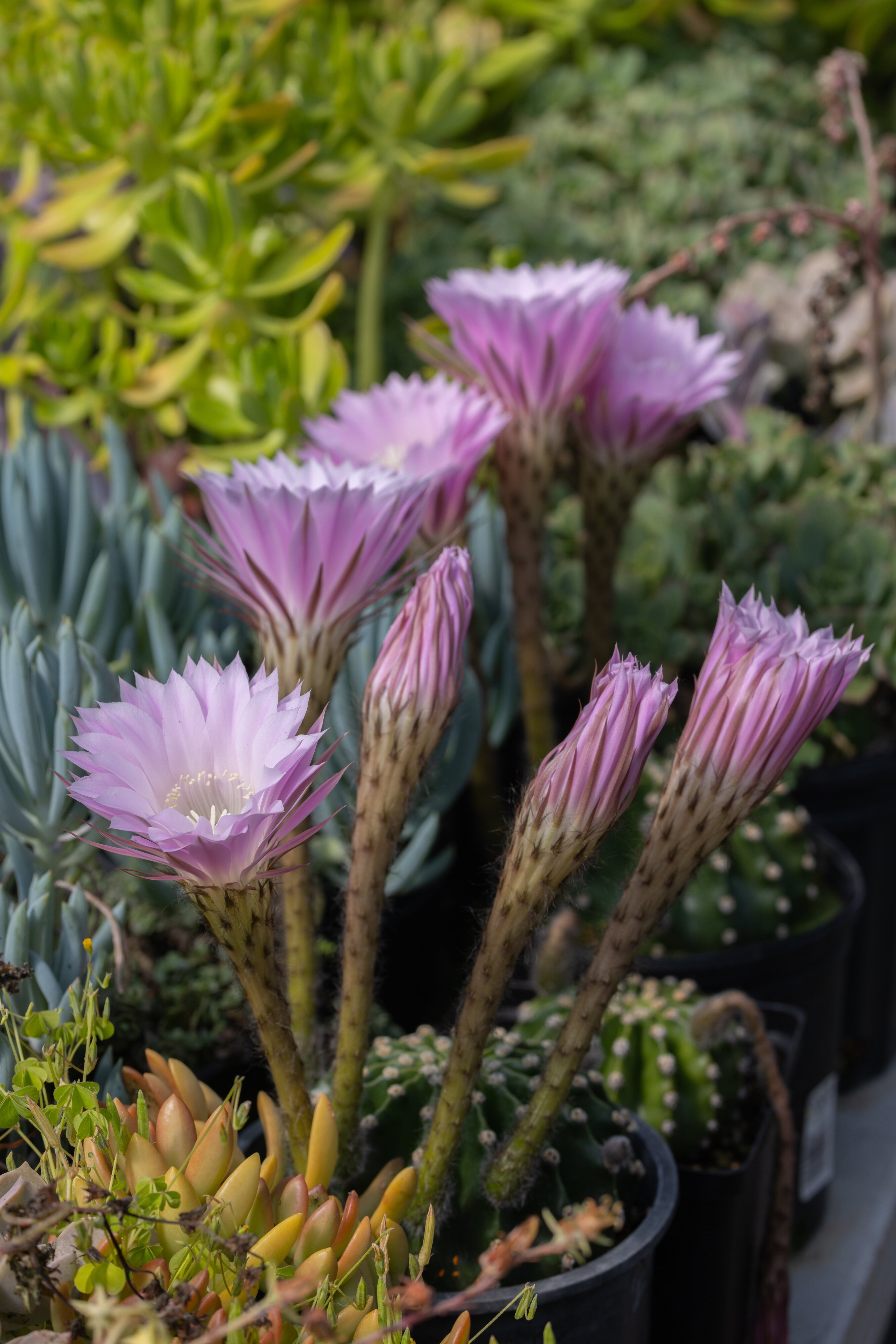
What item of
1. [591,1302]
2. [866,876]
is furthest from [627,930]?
[866,876]

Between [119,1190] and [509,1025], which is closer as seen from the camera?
[119,1190]

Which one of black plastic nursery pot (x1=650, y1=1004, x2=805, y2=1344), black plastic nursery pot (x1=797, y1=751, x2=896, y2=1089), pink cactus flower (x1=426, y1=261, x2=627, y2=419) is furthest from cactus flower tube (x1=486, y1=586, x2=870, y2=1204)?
black plastic nursery pot (x1=797, y1=751, x2=896, y2=1089)

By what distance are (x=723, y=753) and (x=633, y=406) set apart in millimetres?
428

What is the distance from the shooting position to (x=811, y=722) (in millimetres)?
516

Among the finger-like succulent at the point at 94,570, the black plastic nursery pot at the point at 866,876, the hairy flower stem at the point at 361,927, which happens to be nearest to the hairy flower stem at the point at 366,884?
the hairy flower stem at the point at 361,927

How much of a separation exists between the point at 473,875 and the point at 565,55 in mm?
1780

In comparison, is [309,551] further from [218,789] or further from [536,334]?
[536,334]

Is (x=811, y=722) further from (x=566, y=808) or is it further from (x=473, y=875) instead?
(x=473, y=875)

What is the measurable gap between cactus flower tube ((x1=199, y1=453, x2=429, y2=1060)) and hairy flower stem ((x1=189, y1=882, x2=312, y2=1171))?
41 mm

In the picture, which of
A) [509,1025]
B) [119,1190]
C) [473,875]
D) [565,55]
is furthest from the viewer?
[565,55]

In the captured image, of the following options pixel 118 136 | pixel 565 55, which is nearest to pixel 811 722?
pixel 118 136

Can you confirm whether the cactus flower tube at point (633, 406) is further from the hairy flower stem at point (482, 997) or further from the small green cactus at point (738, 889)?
the hairy flower stem at point (482, 997)

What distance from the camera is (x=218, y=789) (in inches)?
20.1

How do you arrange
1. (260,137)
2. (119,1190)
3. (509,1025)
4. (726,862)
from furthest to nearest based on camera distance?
(260,137) < (726,862) < (509,1025) < (119,1190)
